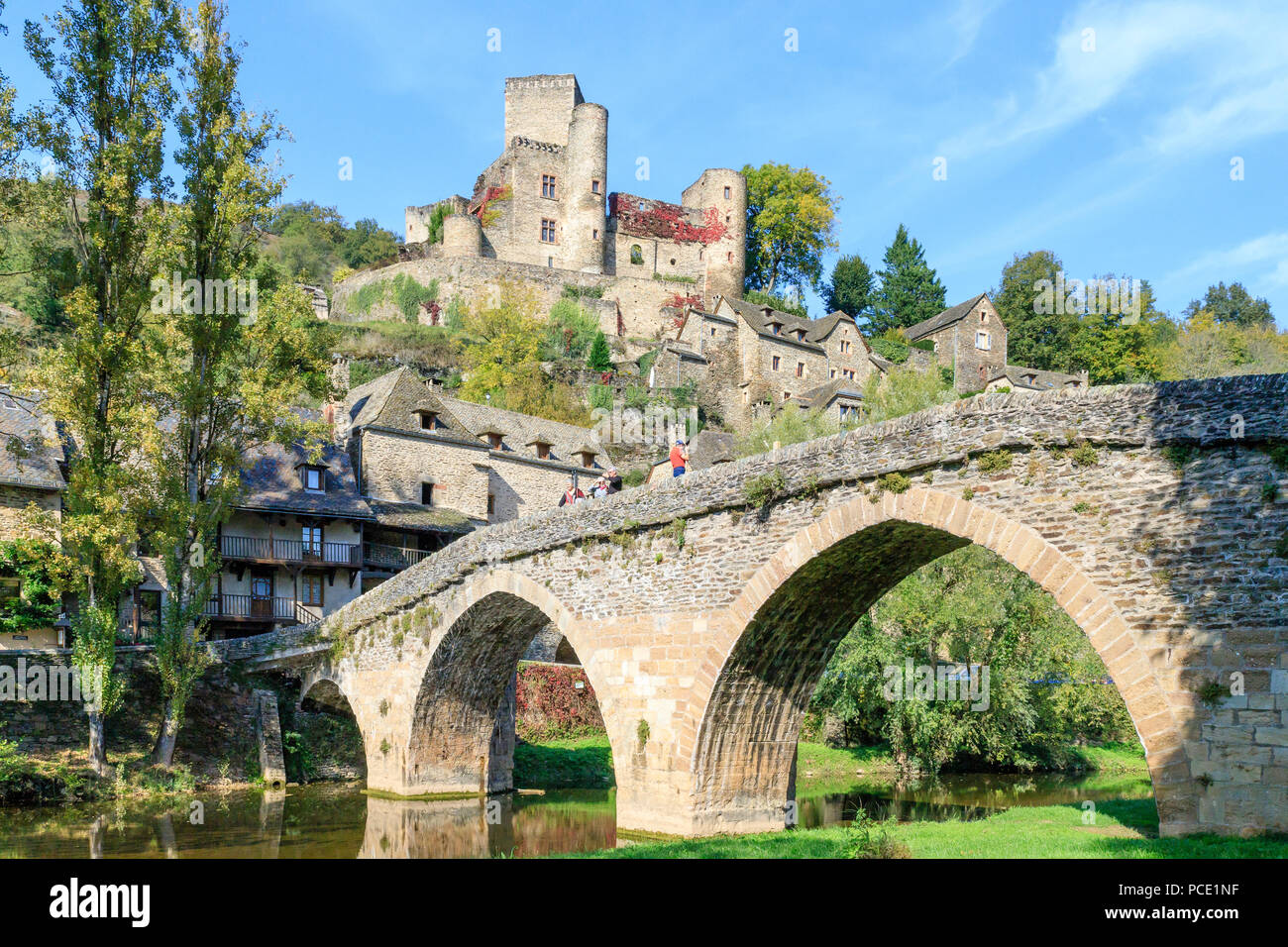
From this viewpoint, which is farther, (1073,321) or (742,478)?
(1073,321)

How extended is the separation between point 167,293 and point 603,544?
11161 mm

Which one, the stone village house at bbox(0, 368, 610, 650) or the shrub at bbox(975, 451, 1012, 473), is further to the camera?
the stone village house at bbox(0, 368, 610, 650)

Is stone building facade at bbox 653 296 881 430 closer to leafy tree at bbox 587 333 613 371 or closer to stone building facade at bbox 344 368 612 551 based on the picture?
leafy tree at bbox 587 333 613 371

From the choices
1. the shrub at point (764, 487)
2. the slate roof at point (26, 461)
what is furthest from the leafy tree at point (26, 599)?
the shrub at point (764, 487)

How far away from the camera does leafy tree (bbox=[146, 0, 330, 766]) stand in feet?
71.4

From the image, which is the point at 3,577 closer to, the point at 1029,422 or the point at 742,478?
the point at 742,478

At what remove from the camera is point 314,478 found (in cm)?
3509

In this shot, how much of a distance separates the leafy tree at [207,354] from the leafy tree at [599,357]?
127 feet

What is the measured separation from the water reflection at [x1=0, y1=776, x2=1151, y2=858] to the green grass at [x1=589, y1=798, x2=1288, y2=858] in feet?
12.0

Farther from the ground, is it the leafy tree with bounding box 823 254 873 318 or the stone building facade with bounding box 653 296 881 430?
the leafy tree with bounding box 823 254 873 318

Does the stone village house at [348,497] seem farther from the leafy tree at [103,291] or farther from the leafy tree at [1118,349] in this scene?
the leafy tree at [1118,349]

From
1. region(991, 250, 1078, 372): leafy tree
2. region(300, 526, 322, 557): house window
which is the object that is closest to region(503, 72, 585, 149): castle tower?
region(991, 250, 1078, 372): leafy tree

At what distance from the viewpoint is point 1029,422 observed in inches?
442
